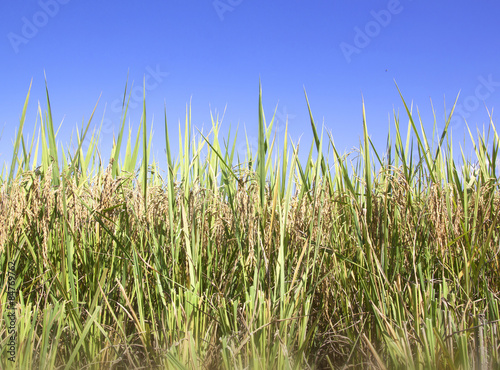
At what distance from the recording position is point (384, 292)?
1.85 metres

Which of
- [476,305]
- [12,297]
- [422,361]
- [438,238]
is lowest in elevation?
[422,361]

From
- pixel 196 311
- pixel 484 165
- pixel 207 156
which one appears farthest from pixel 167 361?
pixel 484 165

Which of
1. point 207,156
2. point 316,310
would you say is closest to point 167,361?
point 316,310

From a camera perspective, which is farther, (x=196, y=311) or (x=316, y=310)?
(x=316, y=310)

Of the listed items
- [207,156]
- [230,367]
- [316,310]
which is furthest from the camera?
[207,156]

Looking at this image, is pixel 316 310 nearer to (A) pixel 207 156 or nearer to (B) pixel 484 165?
(A) pixel 207 156

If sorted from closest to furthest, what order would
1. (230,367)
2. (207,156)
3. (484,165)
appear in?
1. (230,367)
2. (484,165)
3. (207,156)

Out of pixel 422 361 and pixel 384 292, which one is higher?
pixel 384 292

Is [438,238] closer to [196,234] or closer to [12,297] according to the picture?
[196,234]

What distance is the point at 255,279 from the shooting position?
1.77 metres

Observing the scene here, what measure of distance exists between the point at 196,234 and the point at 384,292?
0.97 metres

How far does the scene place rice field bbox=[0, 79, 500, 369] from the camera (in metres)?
1.75

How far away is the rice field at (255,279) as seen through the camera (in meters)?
1.75

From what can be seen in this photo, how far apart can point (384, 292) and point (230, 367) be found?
80 cm
